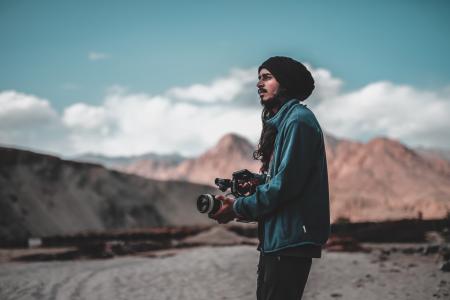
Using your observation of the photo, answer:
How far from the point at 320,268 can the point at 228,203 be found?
8.86m

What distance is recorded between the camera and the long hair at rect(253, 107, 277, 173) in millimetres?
2567

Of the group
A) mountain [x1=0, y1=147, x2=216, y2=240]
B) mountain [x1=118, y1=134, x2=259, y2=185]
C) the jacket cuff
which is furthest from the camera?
mountain [x1=118, y1=134, x2=259, y2=185]

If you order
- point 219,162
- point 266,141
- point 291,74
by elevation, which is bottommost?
point 266,141

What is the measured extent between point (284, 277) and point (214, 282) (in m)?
6.93

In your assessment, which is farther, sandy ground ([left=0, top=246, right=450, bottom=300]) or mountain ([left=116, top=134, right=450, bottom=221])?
mountain ([left=116, top=134, right=450, bottom=221])

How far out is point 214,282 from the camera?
8906mm

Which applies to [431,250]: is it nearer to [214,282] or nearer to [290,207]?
[214,282]

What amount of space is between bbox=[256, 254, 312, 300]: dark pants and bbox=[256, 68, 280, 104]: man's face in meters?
0.88

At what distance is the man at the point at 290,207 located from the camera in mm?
2258

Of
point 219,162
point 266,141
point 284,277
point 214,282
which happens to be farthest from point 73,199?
point 219,162

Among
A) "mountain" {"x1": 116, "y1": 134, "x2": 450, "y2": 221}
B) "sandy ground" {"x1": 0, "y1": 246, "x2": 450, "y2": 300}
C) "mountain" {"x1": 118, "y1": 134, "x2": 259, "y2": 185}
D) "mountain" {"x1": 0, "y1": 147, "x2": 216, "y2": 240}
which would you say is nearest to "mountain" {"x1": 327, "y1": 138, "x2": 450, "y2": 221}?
"mountain" {"x1": 116, "y1": 134, "x2": 450, "y2": 221}

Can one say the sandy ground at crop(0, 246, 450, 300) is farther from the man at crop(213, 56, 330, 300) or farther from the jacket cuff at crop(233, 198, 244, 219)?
the jacket cuff at crop(233, 198, 244, 219)

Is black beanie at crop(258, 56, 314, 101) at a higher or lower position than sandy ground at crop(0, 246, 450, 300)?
higher

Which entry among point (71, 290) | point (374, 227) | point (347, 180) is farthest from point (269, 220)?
point (347, 180)
